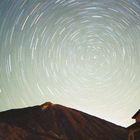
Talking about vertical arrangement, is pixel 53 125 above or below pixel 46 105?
below

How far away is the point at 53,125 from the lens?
32.2 m

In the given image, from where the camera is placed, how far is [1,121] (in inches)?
1216

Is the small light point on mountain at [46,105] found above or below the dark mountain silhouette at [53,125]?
above

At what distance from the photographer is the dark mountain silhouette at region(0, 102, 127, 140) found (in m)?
30.4

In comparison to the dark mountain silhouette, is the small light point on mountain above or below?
above

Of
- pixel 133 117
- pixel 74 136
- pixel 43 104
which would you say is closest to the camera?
pixel 133 117

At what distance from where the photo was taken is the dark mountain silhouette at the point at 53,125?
30.4m

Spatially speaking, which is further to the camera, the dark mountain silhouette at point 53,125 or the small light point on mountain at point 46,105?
the small light point on mountain at point 46,105

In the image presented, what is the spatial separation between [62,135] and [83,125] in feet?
9.48

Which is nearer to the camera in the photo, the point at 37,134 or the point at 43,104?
the point at 37,134

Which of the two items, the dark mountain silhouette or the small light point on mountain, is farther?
the small light point on mountain

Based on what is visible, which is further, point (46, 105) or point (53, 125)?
point (46, 105)

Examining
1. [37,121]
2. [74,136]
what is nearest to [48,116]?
[37,121]

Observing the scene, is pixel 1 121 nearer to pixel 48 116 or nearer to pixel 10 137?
pixel 10 137
